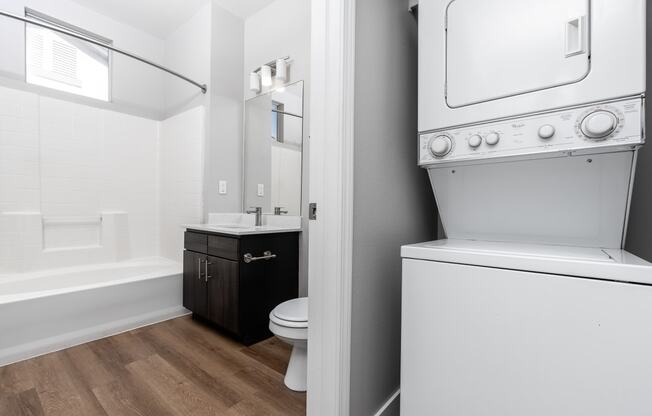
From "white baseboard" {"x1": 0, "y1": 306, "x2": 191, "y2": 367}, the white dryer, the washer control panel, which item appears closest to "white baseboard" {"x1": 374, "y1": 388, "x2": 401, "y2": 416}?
the washer control panel

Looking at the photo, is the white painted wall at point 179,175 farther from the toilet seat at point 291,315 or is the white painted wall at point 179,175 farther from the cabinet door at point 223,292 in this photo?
the toilet seat at point 291,315

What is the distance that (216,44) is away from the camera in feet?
8.60

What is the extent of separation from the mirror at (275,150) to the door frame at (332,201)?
4.24ft

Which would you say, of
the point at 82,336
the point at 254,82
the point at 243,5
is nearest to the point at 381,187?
the point at 254,82

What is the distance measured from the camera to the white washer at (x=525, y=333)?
658 mm

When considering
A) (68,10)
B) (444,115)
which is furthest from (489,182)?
(68,10)

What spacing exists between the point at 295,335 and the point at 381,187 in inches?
32.9

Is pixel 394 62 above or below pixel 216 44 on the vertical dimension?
below

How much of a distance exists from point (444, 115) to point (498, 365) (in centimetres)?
82

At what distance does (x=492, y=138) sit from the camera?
969 millimetres

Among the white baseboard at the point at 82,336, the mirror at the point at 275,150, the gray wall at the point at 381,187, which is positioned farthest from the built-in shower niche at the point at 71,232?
the gray wall at the point at 381,187

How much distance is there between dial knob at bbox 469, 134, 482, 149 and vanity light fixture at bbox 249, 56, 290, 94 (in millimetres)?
1754

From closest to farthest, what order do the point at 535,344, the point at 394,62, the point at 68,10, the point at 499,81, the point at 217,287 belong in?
the point at 535,344 → the point at 499,81 → the point at 394,62 → the point at 217,287 → the point at 68,10

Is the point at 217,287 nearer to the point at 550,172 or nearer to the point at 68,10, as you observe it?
the point at 550,172
